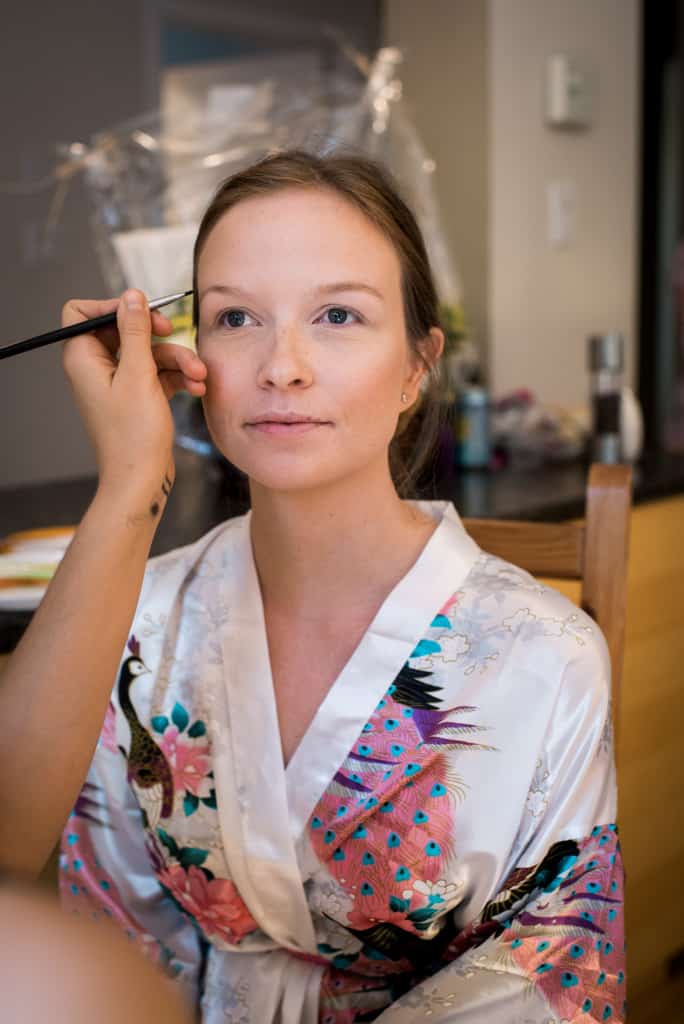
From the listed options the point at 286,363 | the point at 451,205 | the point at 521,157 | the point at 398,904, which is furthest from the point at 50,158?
the point at 398,904

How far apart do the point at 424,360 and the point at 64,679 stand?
47cm

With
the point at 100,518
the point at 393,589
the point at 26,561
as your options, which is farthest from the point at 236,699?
the point at 26,561

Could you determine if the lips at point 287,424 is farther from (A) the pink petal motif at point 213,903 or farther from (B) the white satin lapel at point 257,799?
(A) the pink petal motif at point 213,903

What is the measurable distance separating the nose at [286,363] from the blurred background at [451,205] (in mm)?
584

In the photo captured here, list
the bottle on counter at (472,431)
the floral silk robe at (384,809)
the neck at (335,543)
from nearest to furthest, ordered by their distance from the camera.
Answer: the floral silk robe at (384,809)
the neck at (335,543)
the bottle on counter at (472,431)

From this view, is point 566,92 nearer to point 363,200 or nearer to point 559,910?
point 363,200

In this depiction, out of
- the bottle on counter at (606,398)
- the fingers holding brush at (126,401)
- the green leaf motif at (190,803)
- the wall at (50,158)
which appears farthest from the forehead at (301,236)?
the bottle on counter at (606,398)

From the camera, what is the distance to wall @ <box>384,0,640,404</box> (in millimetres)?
2354

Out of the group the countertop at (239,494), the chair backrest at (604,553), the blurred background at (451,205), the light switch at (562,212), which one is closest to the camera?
the chair backrest at (604,553)

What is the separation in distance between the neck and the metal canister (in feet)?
3.57

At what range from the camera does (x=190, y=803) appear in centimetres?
106

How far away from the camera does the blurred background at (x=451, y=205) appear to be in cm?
196

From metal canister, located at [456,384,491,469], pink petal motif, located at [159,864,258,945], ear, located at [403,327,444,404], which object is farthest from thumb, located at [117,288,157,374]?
metal canister, located at [456,384,491,469]

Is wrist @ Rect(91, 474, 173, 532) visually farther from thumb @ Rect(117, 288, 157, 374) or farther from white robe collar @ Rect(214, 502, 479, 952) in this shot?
white robe collar @ Rect(214, 502, 479, 952)
